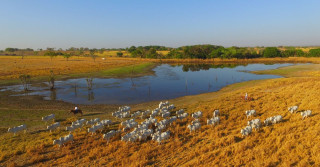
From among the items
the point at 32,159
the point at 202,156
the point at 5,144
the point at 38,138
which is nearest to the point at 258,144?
the point at 202,156

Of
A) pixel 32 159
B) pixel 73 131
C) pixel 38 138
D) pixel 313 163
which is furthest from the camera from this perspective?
pixel 73 131

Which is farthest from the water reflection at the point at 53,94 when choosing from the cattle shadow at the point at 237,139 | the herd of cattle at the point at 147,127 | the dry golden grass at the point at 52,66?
the cattle shadow at the point at 237,139

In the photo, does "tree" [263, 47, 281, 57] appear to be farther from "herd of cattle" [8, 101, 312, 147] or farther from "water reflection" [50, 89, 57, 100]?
"water reflection" [50, 89, 57, 100]

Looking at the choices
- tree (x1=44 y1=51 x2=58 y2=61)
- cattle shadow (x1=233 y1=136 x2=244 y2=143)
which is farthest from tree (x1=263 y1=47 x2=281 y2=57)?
cattle shadow (x1=233 y1=136 x2=244 y2=143)

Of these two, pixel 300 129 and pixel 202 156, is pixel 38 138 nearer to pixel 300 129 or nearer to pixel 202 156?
pixel 202 156

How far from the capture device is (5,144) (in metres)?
13.2

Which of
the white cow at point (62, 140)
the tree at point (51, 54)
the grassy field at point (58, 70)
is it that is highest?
the tree at point (51, 54)

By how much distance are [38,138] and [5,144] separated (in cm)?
187

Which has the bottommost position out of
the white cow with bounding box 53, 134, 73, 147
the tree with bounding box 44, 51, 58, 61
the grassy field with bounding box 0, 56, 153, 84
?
the white cow with bounding box 53, 134, 73, 147

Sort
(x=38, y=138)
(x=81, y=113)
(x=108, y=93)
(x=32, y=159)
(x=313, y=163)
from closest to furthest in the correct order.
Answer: (x=313, y=163), (x=32, y=159), (x=38, y=138), (x=81, y=113), (x=108, y=93)

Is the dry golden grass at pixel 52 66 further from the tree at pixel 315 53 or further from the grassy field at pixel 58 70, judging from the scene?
the tree at pixel 315 53

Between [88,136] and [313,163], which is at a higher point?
[313,163]

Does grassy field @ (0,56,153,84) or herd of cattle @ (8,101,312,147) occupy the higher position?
grassy field @ (0,56,153,84)

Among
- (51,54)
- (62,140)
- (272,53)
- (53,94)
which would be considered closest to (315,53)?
(272,53)
